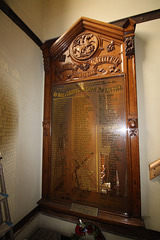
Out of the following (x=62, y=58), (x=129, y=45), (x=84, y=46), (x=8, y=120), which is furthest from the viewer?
(x=62, y=58)

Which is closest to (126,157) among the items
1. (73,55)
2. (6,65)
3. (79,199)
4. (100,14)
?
(79,199)

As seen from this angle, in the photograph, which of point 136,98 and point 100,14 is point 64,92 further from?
point 100,14

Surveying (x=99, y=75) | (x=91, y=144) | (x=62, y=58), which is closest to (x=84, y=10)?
(x=62, y=58)

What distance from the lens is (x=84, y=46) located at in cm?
157

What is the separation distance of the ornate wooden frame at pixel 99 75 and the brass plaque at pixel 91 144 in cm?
7

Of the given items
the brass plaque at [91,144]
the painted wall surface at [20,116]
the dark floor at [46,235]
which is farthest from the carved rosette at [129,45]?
the dark floor at [46,235]

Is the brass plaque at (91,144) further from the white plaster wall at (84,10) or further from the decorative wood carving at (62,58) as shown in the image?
the white plaster wall at (84,10)

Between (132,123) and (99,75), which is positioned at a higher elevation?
(99,75)

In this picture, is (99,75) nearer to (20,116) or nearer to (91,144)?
(91,144)

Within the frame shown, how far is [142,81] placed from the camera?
4.59 ft

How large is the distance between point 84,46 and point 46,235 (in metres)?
2.36

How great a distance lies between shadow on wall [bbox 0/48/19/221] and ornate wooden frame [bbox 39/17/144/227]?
0.41 metres

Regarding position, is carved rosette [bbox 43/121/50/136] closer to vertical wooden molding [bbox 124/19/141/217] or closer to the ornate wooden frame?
the ornate wooden frame

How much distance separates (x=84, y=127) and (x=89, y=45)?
107 centimetres
